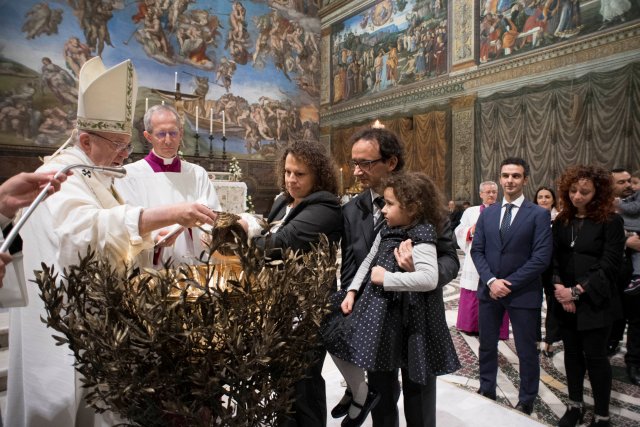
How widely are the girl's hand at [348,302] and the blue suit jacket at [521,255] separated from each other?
1768 mm

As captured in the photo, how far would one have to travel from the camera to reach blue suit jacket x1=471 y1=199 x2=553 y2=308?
120 inches

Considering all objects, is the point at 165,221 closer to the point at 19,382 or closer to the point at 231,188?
the point at 19,382

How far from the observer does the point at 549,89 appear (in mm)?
9539

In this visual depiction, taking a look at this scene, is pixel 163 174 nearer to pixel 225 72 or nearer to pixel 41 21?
pixel 41 21

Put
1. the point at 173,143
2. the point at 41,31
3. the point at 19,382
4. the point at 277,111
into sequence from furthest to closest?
the point at 277,111
the point at 41,31
the point at 173,143
the point at 19,382

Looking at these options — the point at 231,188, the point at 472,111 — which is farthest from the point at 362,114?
the point at 231,188

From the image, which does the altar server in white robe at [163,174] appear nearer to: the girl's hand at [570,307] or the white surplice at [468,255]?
the girl's hand at [570,307]

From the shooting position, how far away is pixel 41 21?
38.8 ft

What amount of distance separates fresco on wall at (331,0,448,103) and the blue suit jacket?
9.91 meters

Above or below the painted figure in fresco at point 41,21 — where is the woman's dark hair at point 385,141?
below

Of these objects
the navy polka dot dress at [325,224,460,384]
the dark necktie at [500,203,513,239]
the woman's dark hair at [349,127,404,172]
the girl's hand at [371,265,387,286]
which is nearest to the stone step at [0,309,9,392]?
the navy polka dot dress at [325,224,460,384]

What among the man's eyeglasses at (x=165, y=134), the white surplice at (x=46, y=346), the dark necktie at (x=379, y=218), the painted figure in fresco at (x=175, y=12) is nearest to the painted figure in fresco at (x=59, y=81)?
the painted figure in fresco at (x=175, y=12)

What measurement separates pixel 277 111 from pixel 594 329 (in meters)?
14.6

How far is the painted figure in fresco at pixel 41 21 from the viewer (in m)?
11.6
